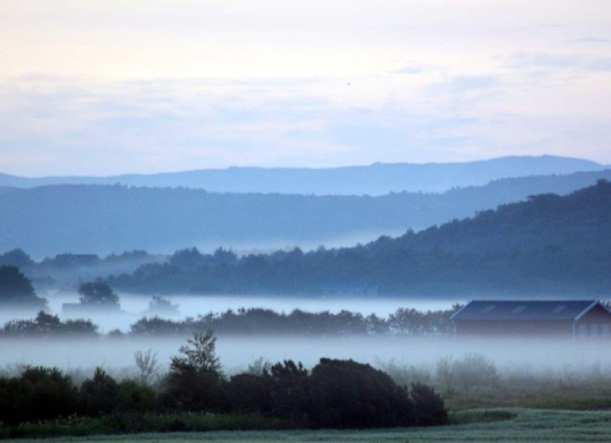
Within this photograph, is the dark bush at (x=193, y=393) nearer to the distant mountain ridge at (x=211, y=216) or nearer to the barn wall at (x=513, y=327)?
the barn wall at (x=513, y=327)

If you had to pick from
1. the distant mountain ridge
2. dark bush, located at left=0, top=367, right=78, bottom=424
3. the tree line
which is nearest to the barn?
the tree line

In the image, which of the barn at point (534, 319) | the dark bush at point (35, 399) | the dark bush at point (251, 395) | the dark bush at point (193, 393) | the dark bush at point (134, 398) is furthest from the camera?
the barn at point (534, 319)

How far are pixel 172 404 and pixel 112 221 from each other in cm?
14604

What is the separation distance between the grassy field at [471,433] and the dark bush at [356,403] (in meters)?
1.27

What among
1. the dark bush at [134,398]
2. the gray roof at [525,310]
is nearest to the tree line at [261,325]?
the gray roof at [525,310]

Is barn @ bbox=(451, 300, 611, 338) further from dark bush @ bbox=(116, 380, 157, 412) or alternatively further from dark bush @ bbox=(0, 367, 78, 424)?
dark bush @ bbox=(0, 367, 78, 424)

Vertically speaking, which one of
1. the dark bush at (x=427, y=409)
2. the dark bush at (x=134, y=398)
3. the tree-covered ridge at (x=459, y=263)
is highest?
the tree-covered ridge at (x=459, y=263)

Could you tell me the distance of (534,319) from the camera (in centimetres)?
7669

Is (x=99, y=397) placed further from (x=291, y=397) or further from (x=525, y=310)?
(x=525, y=310)

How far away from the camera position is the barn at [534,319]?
7519 cm

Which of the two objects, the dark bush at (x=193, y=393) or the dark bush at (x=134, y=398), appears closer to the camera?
the dark bush at (x=134, y=398)

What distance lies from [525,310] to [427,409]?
4129 centimetres

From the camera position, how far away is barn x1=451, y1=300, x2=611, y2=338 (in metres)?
75.2

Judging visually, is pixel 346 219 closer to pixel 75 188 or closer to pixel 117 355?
pixel 75 188
